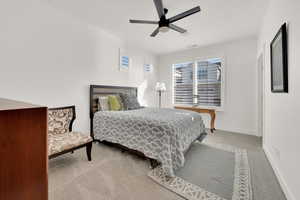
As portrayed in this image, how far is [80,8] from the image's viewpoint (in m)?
2.52

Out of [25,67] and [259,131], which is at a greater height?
[25,67]

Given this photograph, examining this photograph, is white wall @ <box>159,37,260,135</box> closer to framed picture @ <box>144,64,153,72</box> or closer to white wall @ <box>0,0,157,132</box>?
framed picture @ <box>144,64,153,72</box>

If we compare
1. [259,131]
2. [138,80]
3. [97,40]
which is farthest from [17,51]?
[259,131]

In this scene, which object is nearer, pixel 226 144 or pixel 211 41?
pixel 226 144

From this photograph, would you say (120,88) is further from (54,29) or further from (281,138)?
(281,138)

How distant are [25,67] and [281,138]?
Result: 153 inches

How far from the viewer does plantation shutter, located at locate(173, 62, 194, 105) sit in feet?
16.4

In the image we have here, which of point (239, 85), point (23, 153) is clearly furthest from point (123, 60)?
point (23, 153)

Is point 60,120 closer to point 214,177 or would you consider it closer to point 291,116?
point 214,177

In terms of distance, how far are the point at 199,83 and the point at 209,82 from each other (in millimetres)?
343

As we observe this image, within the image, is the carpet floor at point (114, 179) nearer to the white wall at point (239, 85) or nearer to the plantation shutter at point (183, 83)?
the white wall at point (239, 85)

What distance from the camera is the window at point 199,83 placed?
4.42 meters

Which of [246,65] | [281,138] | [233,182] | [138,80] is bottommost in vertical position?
[233,182]

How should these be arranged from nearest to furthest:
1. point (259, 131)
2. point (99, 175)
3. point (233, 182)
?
point (233, 182)
point (99, 175)
point (259, 131)
